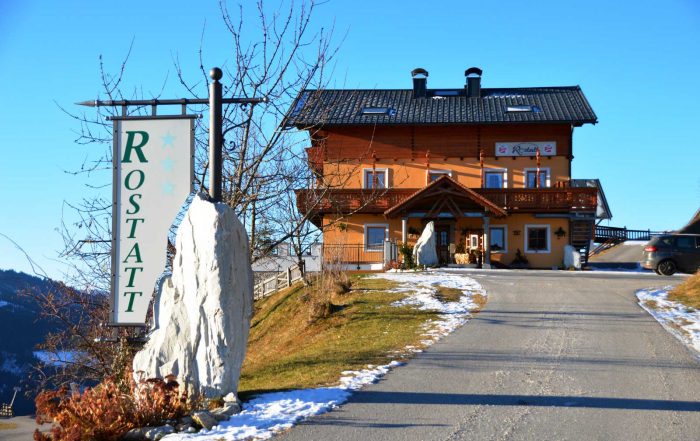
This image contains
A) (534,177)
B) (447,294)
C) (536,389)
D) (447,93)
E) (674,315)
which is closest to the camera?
(536,389)

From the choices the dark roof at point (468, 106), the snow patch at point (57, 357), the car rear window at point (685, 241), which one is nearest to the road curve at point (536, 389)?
the snow patch at point (57, 357)

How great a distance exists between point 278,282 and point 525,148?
16.6 metres

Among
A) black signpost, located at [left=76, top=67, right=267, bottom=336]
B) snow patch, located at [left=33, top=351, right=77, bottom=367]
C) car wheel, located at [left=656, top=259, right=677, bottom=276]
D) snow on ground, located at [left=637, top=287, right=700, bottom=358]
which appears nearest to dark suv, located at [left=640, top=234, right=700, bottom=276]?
car wheel, located at [left=656, top=259, right=677, bottom=276]

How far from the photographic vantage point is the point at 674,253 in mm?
27438

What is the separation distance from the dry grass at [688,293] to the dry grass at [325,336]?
6.93 metres

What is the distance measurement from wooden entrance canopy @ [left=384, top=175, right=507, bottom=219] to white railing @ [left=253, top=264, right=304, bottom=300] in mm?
8399

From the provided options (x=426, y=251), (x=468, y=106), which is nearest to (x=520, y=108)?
(x=468, y=106)

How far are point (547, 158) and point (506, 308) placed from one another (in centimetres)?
2213

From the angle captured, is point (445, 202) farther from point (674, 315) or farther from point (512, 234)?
point (674, 315)

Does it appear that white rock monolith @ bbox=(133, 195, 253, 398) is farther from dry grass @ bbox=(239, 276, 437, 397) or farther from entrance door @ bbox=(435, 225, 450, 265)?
entrance door @ bbox=(435, 225, 450, 265)

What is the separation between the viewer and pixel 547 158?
37812 mm

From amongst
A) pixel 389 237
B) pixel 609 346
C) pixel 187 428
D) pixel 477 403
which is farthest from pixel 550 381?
pixel 389 237

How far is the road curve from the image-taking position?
7.24 meters

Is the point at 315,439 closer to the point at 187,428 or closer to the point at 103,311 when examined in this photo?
the point at 187,428
